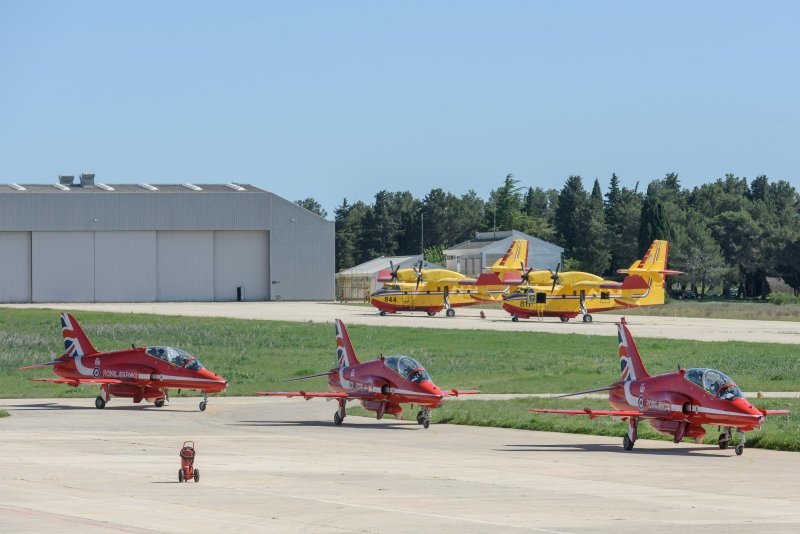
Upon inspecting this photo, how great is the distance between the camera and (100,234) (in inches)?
4267

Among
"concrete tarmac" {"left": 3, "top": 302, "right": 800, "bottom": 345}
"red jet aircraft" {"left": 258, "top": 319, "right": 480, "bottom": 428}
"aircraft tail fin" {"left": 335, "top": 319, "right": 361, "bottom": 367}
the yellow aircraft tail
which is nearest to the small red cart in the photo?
"red jet aircraft" {"left": 258, "top": 319, "right": 480, "bottom": 428}

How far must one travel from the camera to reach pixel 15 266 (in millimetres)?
106188

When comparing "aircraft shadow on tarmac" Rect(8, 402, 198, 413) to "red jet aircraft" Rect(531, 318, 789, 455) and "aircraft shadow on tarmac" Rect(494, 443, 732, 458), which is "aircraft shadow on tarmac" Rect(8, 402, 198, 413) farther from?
"red jet aircraft" Rect(531, 318, 789, 455)

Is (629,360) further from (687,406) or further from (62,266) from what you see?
(62,266)

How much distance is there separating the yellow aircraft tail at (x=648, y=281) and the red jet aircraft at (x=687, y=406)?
6171 cm

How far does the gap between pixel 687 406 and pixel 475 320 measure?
204 feet

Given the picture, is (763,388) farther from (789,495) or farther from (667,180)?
(667,180)

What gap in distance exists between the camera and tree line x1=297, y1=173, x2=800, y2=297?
13850cm

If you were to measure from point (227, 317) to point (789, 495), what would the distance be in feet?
217

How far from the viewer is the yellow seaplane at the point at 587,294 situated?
8912 cm

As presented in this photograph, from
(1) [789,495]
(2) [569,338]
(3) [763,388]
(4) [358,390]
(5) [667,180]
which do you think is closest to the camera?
(1) [789,495]

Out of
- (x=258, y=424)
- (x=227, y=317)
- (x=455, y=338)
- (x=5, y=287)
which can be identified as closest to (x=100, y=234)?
(x=5, y=287)

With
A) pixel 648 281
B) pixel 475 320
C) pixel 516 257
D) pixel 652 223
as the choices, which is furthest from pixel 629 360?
pixel 652 223

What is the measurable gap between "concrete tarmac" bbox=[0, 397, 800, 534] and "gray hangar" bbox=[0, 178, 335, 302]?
245 ft
